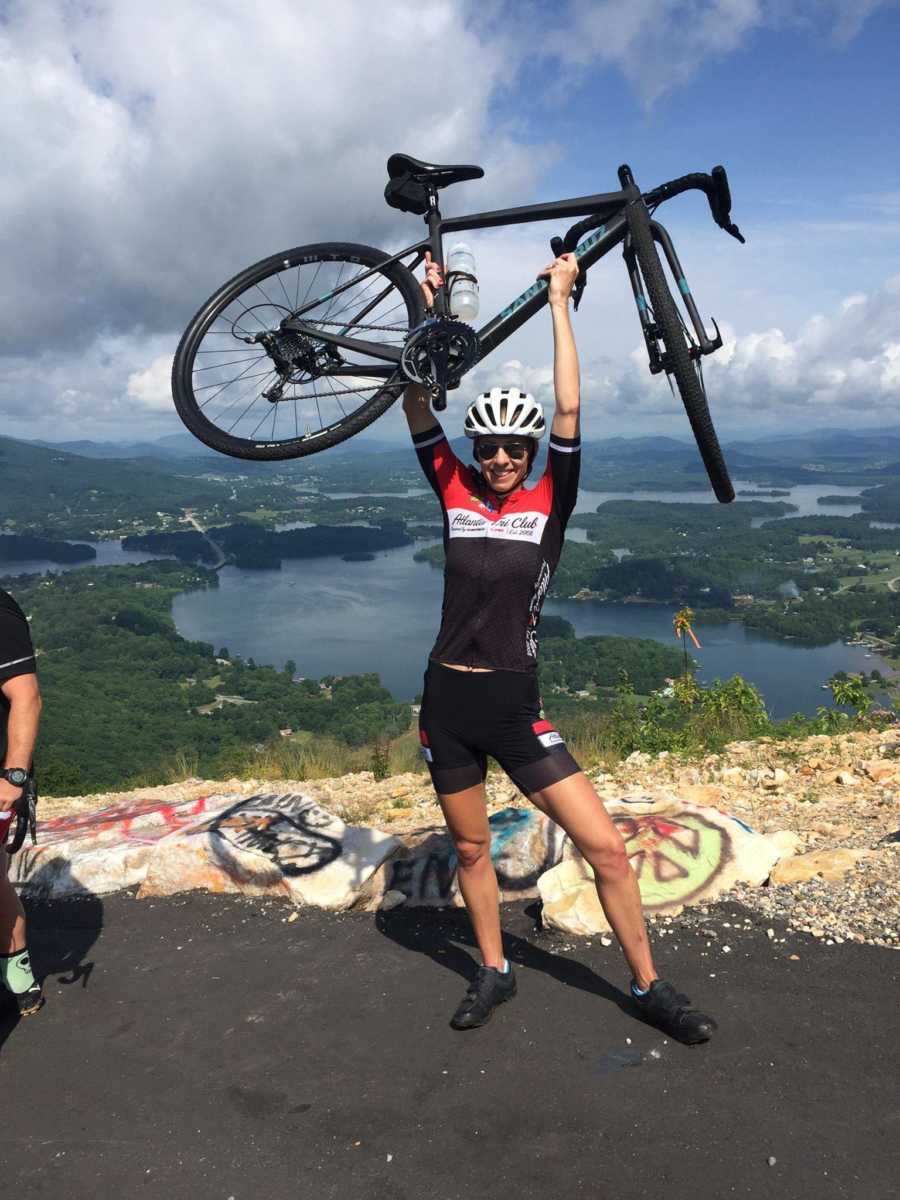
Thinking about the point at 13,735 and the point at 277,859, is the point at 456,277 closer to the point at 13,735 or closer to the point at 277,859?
the point at 13,735

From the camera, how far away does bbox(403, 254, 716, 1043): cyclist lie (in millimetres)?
3055

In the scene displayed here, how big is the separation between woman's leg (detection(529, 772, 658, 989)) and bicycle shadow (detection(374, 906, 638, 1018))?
13.2 inches

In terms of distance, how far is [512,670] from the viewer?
123 inches

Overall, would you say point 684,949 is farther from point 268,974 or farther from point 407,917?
point 268,974

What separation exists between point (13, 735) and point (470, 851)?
202 cm

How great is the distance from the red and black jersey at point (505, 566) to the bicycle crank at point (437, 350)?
95 centimetres

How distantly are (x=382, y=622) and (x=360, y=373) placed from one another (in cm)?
6734

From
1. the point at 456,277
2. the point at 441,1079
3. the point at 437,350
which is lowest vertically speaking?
the point at 441,1079

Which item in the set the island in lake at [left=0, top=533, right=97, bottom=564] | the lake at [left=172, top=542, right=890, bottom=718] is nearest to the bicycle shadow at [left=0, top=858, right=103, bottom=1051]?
the lake at [left=172, top=542, right=890, bottom=718]

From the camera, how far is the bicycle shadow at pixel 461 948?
346cm

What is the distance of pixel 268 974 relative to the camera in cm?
385

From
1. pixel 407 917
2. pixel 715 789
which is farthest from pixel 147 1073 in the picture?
pixel 715 789

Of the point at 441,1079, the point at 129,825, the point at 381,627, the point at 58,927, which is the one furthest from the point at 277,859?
the point at 381,627

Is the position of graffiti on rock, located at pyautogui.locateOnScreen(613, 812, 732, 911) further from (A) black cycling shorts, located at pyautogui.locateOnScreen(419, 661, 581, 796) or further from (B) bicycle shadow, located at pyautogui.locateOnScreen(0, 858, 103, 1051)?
(B) bicycle shadow, located at pyautogui.locateOnScreen(0, 858, 103, 1051)
